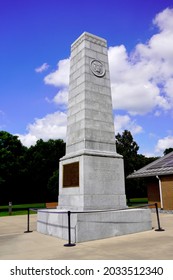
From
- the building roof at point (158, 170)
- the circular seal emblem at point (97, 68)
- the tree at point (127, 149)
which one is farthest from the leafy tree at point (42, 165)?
the circular seal emblem at point (97, 68)

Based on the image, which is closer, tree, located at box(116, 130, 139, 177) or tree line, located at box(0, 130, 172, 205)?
tree, located at box(116, 130, 139, 177)

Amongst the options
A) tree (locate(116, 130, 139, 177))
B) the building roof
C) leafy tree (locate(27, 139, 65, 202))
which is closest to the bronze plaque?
the building roof

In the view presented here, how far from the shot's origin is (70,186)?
9273 millimetres

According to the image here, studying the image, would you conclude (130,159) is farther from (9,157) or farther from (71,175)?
(71,175)

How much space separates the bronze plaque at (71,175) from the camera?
898 cm

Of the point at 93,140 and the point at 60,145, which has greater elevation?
the point at 60,145

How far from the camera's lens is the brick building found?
17078 millimetres

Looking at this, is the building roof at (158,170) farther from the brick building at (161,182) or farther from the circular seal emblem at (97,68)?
the circular seal emblem at (97,68)

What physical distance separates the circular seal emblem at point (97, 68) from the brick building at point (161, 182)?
954 centimetres

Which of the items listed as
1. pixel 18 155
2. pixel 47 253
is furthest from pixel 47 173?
pixel 47 253

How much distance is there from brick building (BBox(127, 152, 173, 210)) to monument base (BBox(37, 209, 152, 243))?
862cm

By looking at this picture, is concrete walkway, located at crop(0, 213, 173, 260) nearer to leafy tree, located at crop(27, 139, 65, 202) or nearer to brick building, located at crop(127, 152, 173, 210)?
brick building, located at crop(127, 152, 173, 210)
